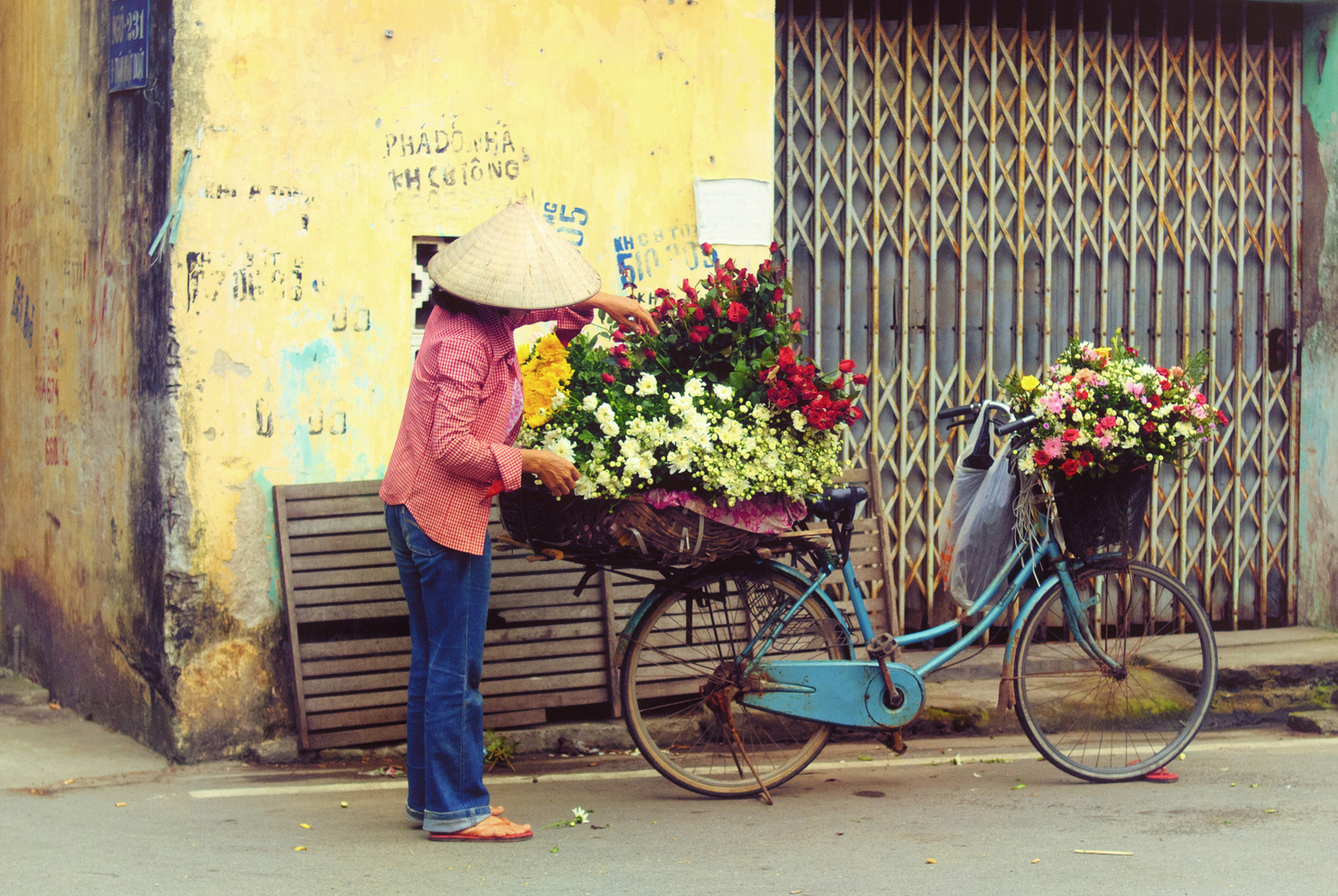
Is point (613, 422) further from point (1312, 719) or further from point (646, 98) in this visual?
point (1312, 719)

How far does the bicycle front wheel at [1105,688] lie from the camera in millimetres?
4703

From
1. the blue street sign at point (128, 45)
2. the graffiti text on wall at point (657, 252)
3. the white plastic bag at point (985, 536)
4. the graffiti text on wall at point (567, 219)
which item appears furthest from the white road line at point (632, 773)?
the blue street sign at point (128, 45)

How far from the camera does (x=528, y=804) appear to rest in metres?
4.57

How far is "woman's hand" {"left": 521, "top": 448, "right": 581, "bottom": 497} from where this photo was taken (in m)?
3.96

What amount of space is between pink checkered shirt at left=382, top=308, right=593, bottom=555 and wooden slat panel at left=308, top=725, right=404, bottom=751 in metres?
1.48

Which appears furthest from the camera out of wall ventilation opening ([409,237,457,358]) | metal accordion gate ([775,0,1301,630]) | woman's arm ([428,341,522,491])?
metal accordion gate ([775,0,1301,630])

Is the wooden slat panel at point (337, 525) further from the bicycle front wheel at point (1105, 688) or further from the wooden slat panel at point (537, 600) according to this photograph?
the bicycle front wheel at point (1105, 688)

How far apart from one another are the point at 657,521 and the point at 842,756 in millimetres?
1692

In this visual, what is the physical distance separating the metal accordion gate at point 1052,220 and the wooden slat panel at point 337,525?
2.31 metres

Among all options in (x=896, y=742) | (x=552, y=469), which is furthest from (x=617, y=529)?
(x=896, y=742)

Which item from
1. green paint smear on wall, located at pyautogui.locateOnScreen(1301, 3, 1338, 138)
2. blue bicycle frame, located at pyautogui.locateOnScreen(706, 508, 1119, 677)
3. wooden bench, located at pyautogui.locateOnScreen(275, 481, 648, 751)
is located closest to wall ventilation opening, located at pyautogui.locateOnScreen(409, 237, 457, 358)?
wooden bench, located at pyautogui.locateOnScreen(275, 481, 648, 751)

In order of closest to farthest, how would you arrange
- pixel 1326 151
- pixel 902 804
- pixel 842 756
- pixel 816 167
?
pixel 902 804 → pixel 842 756 → pixel 816 167 → pixel 1326 151

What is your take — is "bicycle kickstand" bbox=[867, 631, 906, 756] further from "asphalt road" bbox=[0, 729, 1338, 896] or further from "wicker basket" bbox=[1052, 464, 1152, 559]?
"wicker basket" bbox=[1052, 464, 1152, 559]

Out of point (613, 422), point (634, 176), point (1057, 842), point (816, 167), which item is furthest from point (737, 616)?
point (816, 167)
